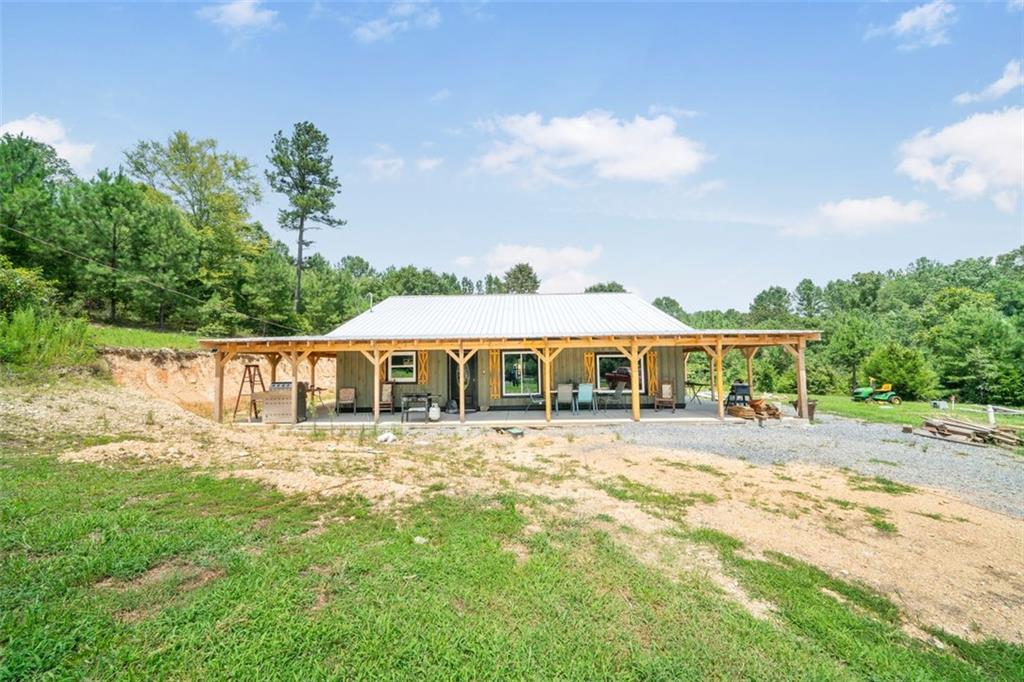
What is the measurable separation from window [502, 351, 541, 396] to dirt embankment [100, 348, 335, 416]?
9.10 meters

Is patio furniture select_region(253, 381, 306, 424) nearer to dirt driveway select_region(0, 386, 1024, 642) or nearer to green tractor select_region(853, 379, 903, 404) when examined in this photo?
dirt driveway select_region(0, 386, 1024, 642)

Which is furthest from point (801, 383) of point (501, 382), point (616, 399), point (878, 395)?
point (878, 395)

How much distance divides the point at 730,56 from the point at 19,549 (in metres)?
14.2

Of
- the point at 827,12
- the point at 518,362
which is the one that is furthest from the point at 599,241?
the point at 827,12

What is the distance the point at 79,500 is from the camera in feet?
14.6

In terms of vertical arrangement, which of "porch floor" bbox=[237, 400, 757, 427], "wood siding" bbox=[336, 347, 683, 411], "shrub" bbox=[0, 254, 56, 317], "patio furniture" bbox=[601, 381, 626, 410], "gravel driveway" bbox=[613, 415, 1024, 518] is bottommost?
"gravel driveway" bbox=[613, 415, 1024, 518]

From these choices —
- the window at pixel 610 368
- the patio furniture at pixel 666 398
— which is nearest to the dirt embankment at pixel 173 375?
→ the window at pixel 610 368

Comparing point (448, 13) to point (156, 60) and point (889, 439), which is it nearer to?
point (156, 60)

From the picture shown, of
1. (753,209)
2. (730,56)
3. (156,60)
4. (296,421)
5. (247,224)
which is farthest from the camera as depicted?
(247,224)

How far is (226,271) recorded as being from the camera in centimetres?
2438

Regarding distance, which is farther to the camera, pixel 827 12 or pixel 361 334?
pixel 361 334

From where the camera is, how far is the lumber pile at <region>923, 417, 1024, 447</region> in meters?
9.06

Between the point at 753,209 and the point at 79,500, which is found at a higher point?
the point at 753,209

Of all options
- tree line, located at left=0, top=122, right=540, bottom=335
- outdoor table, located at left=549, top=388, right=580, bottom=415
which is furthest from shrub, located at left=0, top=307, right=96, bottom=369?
outdoor table, located at left=549, top=388, right=580, bottom=415
